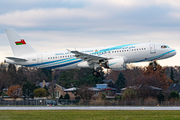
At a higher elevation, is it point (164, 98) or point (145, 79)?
point (145, 79)

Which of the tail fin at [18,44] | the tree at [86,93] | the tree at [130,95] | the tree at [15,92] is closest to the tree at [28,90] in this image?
the tree at [15,92]

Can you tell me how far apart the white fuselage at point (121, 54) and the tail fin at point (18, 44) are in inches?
157

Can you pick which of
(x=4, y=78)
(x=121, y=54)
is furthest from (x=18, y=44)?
(x=4, y=78)

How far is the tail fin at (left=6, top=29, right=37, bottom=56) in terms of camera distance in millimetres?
55844

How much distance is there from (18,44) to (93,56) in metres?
15.4

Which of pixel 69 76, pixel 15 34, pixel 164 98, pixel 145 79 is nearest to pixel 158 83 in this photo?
pixel 145 79

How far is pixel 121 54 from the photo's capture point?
164 feet

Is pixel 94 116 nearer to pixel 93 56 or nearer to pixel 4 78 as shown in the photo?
pixel 93 56

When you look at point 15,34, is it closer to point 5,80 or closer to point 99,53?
point 99,53

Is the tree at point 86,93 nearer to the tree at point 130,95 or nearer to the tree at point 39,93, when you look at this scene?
the tree at point 130,95

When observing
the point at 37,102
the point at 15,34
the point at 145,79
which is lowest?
the point at 37,102

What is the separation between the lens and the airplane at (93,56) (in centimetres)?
4972

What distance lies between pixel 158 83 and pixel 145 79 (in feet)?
28.1

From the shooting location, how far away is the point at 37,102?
7562 centimetres
